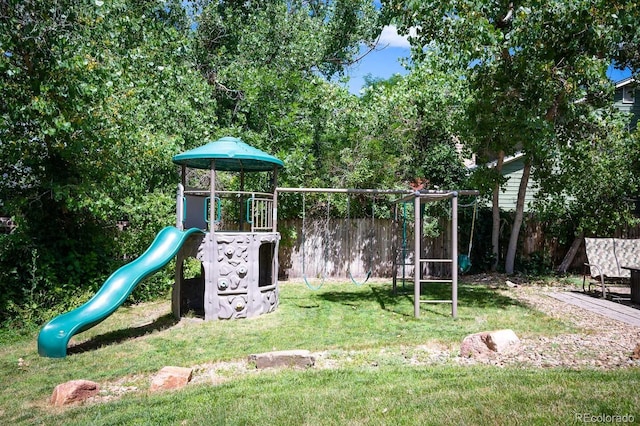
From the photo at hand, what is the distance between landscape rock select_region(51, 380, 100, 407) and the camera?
4418mm

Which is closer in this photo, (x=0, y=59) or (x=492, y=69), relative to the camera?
(x=0, y=59)

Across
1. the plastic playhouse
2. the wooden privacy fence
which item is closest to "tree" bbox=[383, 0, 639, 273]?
the plastic playhouse

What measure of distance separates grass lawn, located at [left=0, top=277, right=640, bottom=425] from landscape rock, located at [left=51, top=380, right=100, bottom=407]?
0.12m

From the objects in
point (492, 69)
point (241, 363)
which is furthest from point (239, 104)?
point (241, 363)

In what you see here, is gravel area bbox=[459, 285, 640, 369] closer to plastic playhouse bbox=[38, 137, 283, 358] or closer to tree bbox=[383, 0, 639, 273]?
tree bbox=[383, 0, 639, 273]

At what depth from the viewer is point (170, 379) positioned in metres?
4.77

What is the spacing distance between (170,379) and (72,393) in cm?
85

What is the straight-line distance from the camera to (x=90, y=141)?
26.6 ft

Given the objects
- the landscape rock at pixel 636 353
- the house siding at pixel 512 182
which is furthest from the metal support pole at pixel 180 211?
the house siding at pixel 512 182

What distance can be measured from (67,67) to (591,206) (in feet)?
39.7

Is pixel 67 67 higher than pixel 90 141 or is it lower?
higher

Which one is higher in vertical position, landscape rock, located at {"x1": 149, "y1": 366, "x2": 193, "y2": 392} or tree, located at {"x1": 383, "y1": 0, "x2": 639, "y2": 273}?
tree, located at {"x1": 383, "y1": 0, "x2": 639, "y2": 273}

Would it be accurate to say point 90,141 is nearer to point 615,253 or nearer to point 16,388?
point 16,388

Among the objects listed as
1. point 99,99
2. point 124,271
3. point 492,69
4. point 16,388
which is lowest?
point 16,388
